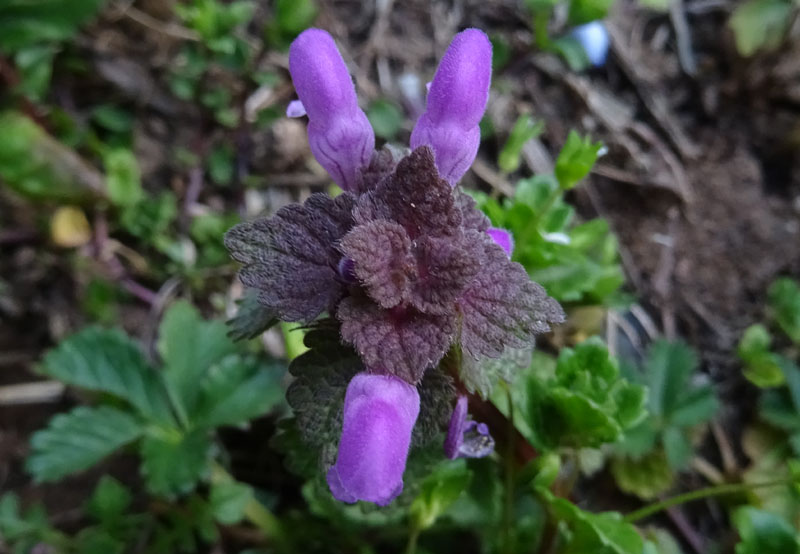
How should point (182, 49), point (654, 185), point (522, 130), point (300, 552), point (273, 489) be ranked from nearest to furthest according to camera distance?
point (522, 130), point (300, 552), point (273, 489), point (654, 185), point (182, 49)

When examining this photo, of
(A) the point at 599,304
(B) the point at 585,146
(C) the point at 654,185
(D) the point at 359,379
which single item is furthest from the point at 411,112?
(D) the point at 359,379

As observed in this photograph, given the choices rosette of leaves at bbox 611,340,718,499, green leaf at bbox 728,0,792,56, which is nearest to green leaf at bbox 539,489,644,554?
rosette of leaves at bbox 611,340,718,499

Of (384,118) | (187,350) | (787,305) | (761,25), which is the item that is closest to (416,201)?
(187,350)

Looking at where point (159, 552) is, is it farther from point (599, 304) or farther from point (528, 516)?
point (599, 304)

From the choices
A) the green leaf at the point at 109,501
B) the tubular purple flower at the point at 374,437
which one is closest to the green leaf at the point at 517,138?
the tubular purple flower at the point at 374,437

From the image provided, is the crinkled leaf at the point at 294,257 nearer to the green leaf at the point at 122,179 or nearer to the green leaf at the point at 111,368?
the green leaf at the point at 111,368
